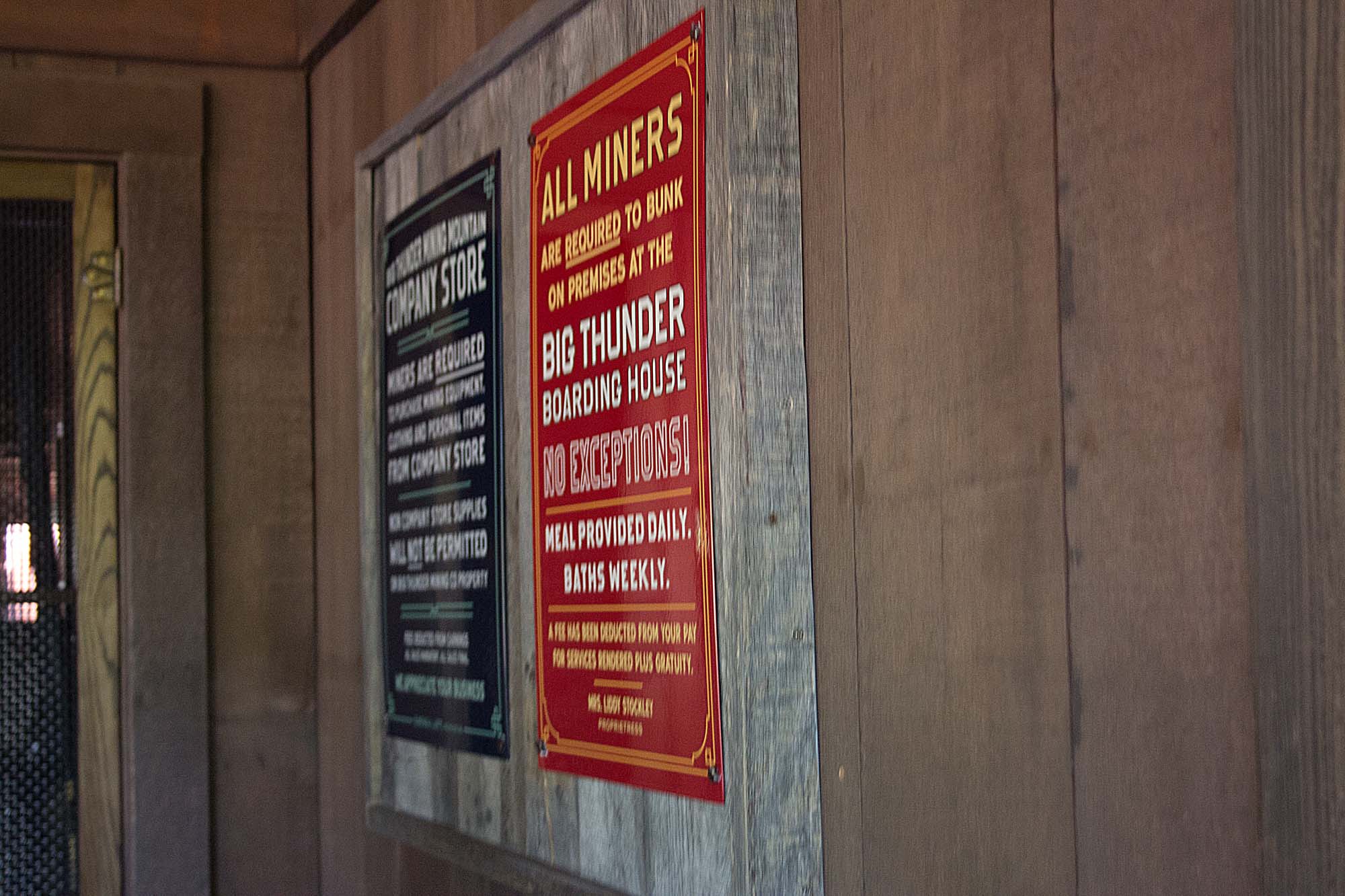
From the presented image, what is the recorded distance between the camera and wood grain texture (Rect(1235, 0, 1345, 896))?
903mm

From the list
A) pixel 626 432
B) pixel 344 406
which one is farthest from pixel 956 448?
pixel 344 406

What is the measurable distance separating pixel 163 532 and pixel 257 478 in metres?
0.22

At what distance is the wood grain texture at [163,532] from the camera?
2963mm

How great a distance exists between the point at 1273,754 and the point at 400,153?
195cm

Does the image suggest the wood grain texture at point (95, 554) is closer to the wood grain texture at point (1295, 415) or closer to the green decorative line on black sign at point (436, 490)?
the green decorative line on black sign at point (436, 490)

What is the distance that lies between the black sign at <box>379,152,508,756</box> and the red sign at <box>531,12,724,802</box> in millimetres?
178

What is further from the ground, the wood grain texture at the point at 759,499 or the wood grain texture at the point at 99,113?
the wood grain texture at the point at 99,113

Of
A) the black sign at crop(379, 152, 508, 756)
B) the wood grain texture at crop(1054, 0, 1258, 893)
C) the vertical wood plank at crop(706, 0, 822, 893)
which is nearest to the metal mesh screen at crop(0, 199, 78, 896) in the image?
the black sign at crop(379, 152, 508, 756)

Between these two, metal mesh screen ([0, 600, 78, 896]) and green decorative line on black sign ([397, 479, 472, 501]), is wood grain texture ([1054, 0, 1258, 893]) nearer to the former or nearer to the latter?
green decorative line on black sign ([397, 479, 472, 501])

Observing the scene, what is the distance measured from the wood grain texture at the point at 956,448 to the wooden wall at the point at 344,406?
1.35 m

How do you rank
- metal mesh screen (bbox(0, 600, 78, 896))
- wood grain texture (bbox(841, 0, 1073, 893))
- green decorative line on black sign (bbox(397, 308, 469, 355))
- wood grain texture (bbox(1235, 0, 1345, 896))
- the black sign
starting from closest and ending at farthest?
wood grain texture (bbox(1235, 0, 1345, 896)) → wood grain texture (bbox(841, 0, 1073, 893)) → the black sign → green decorative line on black sign (bbox(397, 308, 469, 355)) → metal mesh screen (bbox(0, 600, 78, 896))

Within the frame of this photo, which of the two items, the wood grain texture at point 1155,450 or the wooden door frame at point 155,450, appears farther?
the wooden door frame at point 155,450

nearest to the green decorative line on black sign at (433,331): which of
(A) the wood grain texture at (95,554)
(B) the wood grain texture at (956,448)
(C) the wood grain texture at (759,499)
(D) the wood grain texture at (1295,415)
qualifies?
(C) the wood grain texture at (759,499)

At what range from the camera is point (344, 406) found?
295 cm
